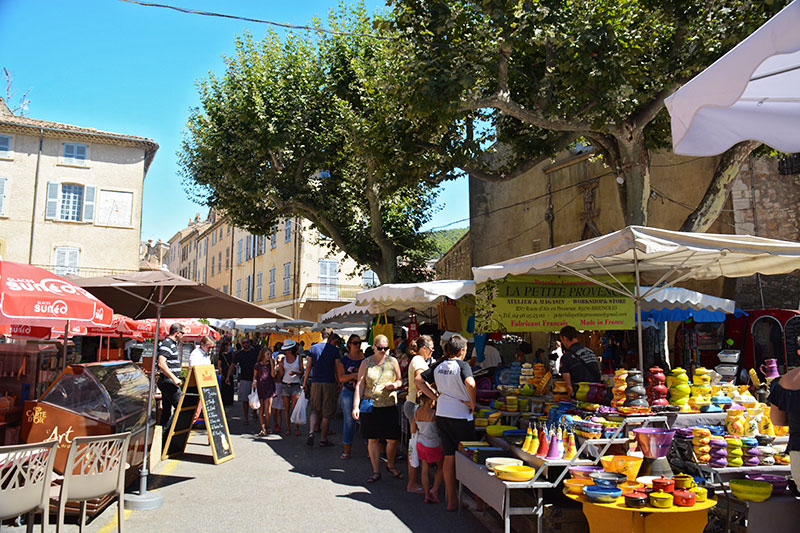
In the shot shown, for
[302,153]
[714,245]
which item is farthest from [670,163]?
[714,245]

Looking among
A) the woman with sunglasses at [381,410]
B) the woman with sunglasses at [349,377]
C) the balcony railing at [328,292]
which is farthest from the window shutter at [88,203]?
the woman with sunglasses at [381,410]

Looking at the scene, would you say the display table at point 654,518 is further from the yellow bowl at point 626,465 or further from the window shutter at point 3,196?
the window shutter at point 3,196

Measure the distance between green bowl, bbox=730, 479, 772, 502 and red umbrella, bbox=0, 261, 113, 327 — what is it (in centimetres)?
564

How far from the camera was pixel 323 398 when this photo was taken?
10.0m

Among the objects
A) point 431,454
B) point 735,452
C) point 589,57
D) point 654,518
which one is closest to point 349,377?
point 431,454

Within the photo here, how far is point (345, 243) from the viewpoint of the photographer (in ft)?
60.7

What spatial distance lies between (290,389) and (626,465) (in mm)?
7610

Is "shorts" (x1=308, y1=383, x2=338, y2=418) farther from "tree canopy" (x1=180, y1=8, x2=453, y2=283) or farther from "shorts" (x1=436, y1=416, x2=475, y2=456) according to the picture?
"tree canopy" (x1=180, y1=8, x2=453, y2=283)

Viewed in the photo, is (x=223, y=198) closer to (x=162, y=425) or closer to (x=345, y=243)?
(x=345, y=243)

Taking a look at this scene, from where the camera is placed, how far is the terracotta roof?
27642 mm

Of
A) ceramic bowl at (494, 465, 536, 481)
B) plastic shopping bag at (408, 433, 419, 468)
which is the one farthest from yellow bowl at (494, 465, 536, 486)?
plastic shopping bag at (408, 433, 419, 468)

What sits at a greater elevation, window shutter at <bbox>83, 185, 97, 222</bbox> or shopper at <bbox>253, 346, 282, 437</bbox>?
window shutter at <bbox>83, 185, 97, 222</bbox>

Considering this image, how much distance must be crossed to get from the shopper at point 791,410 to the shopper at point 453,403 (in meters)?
2.63

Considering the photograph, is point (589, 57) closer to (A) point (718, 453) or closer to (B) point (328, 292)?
(A) point (718, 453)
